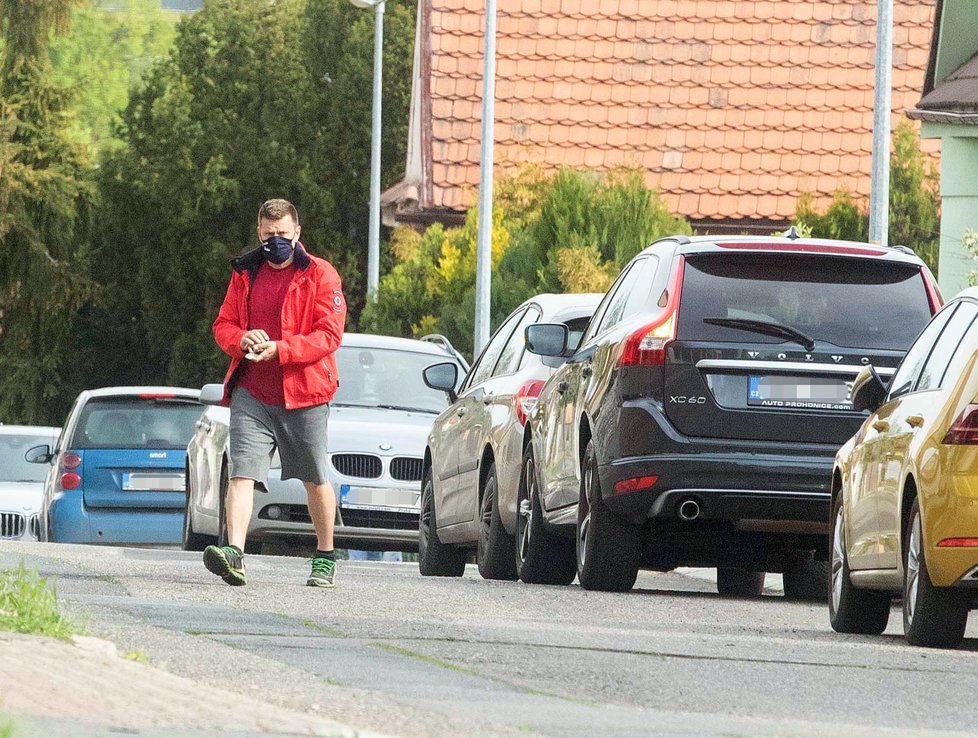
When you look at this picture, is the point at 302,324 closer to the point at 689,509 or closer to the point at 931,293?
the point at 689,509

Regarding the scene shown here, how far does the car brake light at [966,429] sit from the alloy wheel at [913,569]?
0.45m

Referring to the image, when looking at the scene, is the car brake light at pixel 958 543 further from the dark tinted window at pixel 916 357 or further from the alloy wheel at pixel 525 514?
the alloy wheel at pixel 525 514

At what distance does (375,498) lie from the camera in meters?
18.9

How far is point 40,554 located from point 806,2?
91.7 feet

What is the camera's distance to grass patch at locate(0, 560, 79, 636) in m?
8.30

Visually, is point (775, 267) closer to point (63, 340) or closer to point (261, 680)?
point (261, 680)

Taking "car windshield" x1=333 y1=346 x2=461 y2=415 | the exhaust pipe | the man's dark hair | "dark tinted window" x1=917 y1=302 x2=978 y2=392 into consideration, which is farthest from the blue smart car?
"dark tinted window" x1=917 y1=302 x2=978 y2=392

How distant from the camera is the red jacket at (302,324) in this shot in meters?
12.6

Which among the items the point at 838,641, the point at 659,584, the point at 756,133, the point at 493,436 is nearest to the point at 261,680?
the point at 838,641

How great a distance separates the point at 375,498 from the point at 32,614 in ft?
34.1

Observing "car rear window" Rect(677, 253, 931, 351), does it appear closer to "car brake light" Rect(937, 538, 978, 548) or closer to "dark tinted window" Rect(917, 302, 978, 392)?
"dark tinted window" Rect(917, 302, 978, 392)

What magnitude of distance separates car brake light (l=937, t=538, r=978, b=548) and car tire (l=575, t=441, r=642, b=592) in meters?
3.17

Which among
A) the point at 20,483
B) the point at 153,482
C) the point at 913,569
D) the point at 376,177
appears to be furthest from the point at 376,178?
the point at 913,569

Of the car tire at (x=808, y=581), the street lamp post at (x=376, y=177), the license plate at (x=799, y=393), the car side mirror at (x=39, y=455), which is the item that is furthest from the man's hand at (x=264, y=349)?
the street lamp post at (x=376, y=177)
